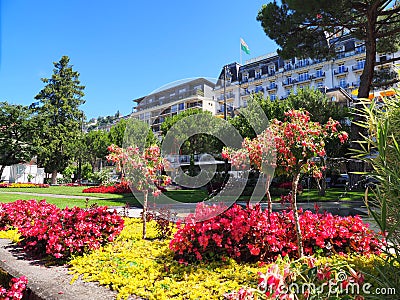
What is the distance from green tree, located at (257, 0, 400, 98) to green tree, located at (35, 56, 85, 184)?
78.2 feet

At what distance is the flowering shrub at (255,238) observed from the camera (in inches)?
143

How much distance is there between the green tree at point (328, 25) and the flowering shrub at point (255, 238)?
9974 millimetres

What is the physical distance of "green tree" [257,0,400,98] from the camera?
36.6ft

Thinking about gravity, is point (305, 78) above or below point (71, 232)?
above

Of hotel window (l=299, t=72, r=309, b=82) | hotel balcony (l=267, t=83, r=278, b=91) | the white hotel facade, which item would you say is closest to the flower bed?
the white hotel facade

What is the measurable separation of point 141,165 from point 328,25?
1086 centimetres

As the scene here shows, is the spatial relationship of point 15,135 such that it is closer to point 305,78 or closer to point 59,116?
point 59,116

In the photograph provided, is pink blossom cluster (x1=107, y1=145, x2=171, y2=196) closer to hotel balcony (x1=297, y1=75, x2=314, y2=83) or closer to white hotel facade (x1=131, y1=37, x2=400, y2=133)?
white hotel facade (x1=131, y1=37, x2=400, y2=133)

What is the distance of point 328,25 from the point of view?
12.0m

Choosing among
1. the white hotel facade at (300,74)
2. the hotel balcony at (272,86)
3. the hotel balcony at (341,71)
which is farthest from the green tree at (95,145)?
the hotel balcony at (341,71)

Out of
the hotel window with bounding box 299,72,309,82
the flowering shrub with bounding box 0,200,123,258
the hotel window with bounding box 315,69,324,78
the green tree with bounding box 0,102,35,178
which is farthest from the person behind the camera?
the hotel window with bounding box 299,72,309,82

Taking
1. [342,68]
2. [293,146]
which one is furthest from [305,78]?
[293,146]

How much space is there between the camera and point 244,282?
292 cm

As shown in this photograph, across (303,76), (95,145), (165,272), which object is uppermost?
(303,76)
